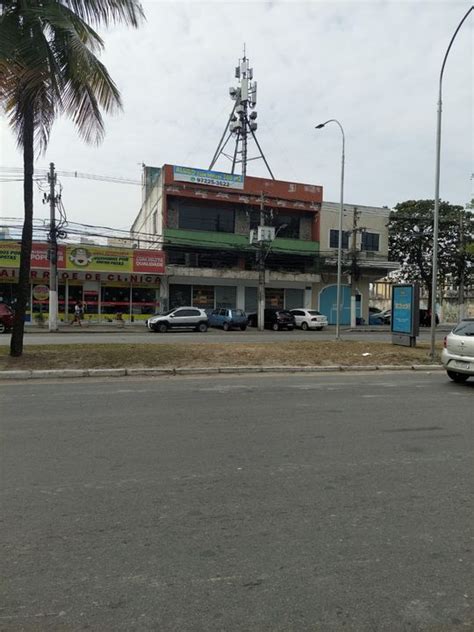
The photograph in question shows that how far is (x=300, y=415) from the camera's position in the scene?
26.0ft

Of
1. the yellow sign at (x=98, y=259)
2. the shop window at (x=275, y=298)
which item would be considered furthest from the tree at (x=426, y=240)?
the yellow sign at (x=98, y=259)

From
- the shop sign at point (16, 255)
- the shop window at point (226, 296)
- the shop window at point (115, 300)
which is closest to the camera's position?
the shop sign at point (16, 255)

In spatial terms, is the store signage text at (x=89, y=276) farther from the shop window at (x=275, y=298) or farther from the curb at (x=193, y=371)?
the curb at (x=193, y=371)

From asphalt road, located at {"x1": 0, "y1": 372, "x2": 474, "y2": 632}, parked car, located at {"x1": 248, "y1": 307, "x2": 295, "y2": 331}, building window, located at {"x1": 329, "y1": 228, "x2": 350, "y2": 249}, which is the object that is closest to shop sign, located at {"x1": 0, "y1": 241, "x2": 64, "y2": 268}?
parked car, located at {"x1": 248, "y1": 307, "x2": 295, "y2": 331}

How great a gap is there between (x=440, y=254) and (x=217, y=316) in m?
24.1

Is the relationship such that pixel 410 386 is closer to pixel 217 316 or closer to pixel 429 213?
pixel 217 316

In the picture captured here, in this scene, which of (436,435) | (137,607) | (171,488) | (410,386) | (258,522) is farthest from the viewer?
(410,386)

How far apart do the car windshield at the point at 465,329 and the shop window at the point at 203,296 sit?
28.9 metres

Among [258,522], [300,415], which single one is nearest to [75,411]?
[300,415]

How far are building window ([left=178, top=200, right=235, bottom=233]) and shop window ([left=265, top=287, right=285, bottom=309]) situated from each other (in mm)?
6011

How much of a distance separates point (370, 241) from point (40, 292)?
27.4 metres

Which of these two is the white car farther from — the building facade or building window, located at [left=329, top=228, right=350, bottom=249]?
building window, located at [left=329, top=228, right=350, bottom=249]

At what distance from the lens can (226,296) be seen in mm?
40562

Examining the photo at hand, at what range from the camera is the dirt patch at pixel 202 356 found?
1346 cm
